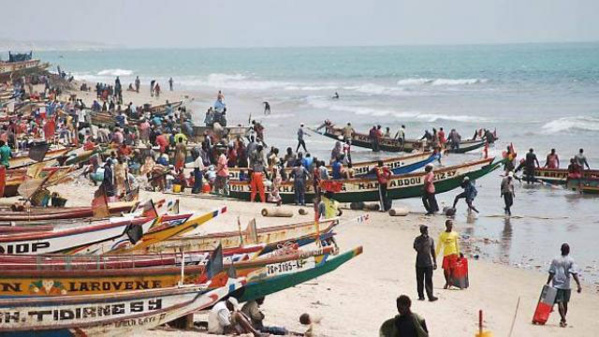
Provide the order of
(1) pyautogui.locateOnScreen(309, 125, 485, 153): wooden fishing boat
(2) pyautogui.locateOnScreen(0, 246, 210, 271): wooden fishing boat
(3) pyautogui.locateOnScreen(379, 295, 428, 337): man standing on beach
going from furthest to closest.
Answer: (1) pyautogui.locateOnScreen(309, 125, 485, 153): wooden fishing boat
(2) pyautogui.locateOnScreen(0, 246, 210, 271): wooden fishing boat
(3) pyautogui.locateOnScreen(379, 295, 428, 337): man standing on beach

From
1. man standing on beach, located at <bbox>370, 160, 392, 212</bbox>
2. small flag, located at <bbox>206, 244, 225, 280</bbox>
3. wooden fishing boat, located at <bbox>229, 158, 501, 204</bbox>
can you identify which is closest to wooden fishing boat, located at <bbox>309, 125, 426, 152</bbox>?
wooden fishing boat, located at <bbox>229, 158, 501, 204</bbox>

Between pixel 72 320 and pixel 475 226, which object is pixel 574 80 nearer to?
pixel 475 226

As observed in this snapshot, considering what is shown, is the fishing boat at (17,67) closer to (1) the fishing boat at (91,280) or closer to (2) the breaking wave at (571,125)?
(2) the breaking wave at (571,125)

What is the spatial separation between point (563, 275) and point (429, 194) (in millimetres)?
9248

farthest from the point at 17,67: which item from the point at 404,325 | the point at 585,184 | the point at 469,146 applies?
the point at 404,325

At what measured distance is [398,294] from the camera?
1519 cm

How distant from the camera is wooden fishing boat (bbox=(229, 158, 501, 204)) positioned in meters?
23.4

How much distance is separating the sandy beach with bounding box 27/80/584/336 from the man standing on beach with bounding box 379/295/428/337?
2.86 m

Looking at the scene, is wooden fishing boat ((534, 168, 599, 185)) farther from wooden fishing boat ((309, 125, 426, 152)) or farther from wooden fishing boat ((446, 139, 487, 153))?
wooden fishing boat ((446, 139, 487, 153))

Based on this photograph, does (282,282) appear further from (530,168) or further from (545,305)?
(530,168)

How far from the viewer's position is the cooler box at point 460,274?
15766 millimetres

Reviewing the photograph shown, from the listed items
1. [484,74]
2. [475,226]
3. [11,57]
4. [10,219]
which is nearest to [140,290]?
[10,219]

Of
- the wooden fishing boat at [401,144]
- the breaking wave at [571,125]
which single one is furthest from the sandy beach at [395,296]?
the breaking wave at [571,125]

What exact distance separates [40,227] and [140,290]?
3.49 meters
